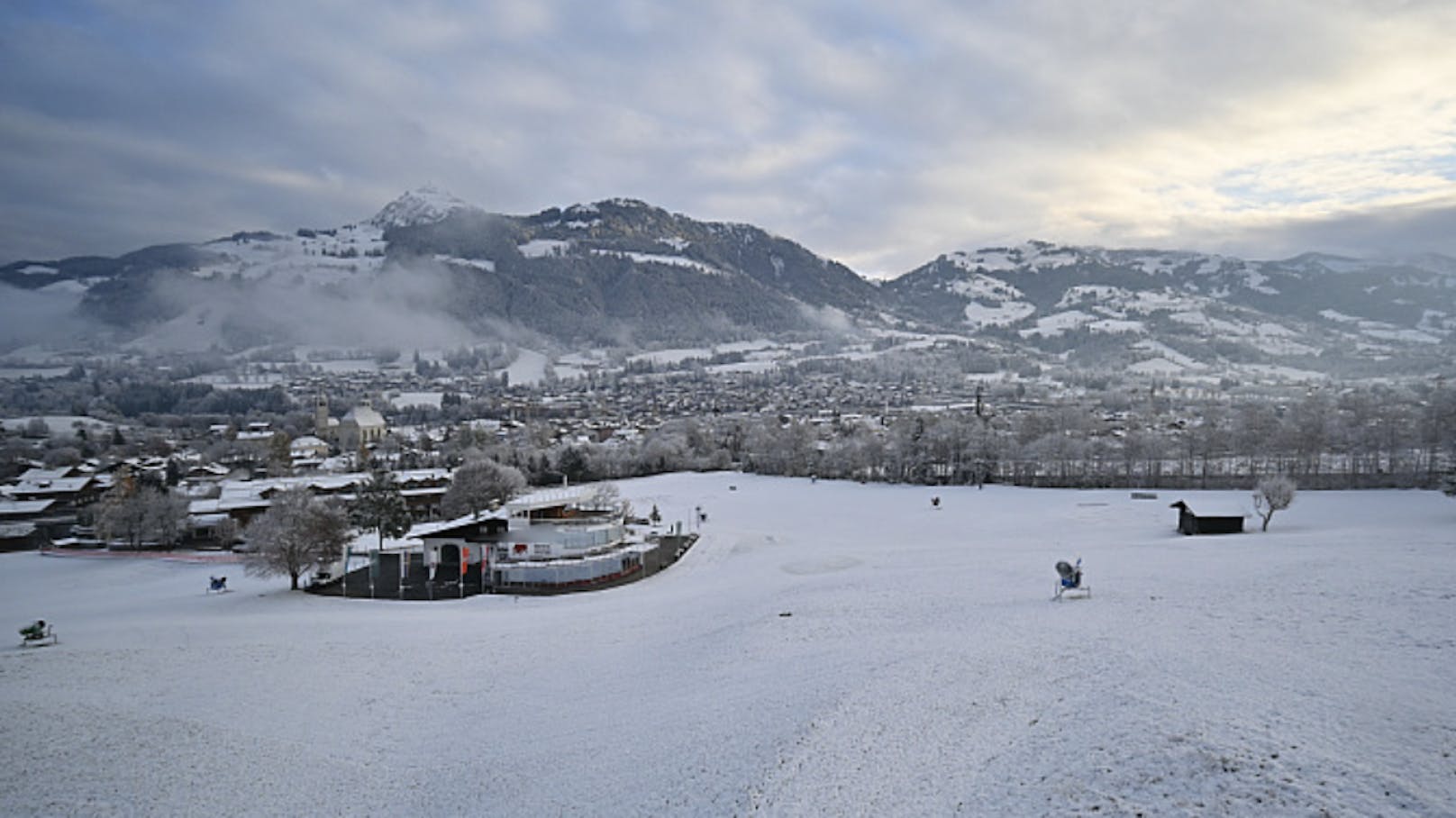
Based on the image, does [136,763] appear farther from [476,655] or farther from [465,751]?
[476,655]

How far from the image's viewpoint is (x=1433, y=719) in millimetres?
9680

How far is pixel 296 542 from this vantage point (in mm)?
27531

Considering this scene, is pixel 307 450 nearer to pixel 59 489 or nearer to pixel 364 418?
pixel 364 418

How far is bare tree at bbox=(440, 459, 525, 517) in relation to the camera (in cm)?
4438

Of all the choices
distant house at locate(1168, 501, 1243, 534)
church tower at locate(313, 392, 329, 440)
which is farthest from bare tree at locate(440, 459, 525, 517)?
church tower at locate(313, 392, 329, 440)

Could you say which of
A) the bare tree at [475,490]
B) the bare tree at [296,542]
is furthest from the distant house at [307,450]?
the bare tree at [296,542]

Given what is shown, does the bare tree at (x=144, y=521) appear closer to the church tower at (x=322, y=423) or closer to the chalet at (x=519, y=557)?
the chalet at (x=519, y=557)

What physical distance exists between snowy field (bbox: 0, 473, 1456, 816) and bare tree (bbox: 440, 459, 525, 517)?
18.3m

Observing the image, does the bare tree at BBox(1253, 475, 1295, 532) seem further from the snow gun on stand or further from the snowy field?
the snow gun on stand

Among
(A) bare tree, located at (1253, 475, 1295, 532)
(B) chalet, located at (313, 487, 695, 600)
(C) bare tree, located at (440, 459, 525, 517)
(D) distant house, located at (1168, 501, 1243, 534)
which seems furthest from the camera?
(C) bare tree, located at (440, 459, 525, 517)

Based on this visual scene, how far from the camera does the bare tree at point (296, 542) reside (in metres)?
27.3

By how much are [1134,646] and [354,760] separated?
14.6 meters

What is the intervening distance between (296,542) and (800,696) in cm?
2282

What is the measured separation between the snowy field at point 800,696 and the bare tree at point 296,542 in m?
1.75
